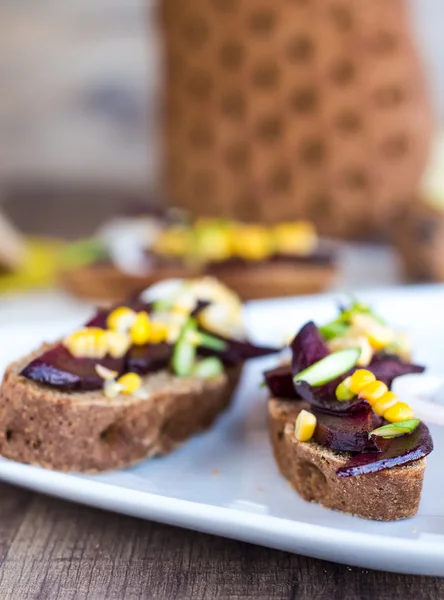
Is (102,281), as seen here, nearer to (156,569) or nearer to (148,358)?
(148,358)

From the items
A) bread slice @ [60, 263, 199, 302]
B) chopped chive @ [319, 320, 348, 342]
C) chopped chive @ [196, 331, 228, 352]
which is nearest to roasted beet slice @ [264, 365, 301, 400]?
chopped chive @ [319, 320, 348, 342]

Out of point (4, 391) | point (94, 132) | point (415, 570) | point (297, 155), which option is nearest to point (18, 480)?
point (4, 391)

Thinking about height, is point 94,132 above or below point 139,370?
below

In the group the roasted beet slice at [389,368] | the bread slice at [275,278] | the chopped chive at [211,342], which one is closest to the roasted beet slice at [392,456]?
the roasted beet slice at [389,368]

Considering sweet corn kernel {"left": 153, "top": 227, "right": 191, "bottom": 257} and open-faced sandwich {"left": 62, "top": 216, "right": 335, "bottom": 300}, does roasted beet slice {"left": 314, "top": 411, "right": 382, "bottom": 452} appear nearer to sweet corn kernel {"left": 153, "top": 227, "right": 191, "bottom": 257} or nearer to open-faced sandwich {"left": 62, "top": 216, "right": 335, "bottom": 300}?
open-faced sandwich {"left": 62, "top": 216, "right": 335, "bottom": 300}

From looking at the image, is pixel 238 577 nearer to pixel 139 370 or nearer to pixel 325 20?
pixel 139 370

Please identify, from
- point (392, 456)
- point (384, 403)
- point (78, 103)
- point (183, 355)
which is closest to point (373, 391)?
point (384, 403)

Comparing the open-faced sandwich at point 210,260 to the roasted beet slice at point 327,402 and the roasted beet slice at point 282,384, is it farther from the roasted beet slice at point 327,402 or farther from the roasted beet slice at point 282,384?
the roasted beet slice at point 327,402
